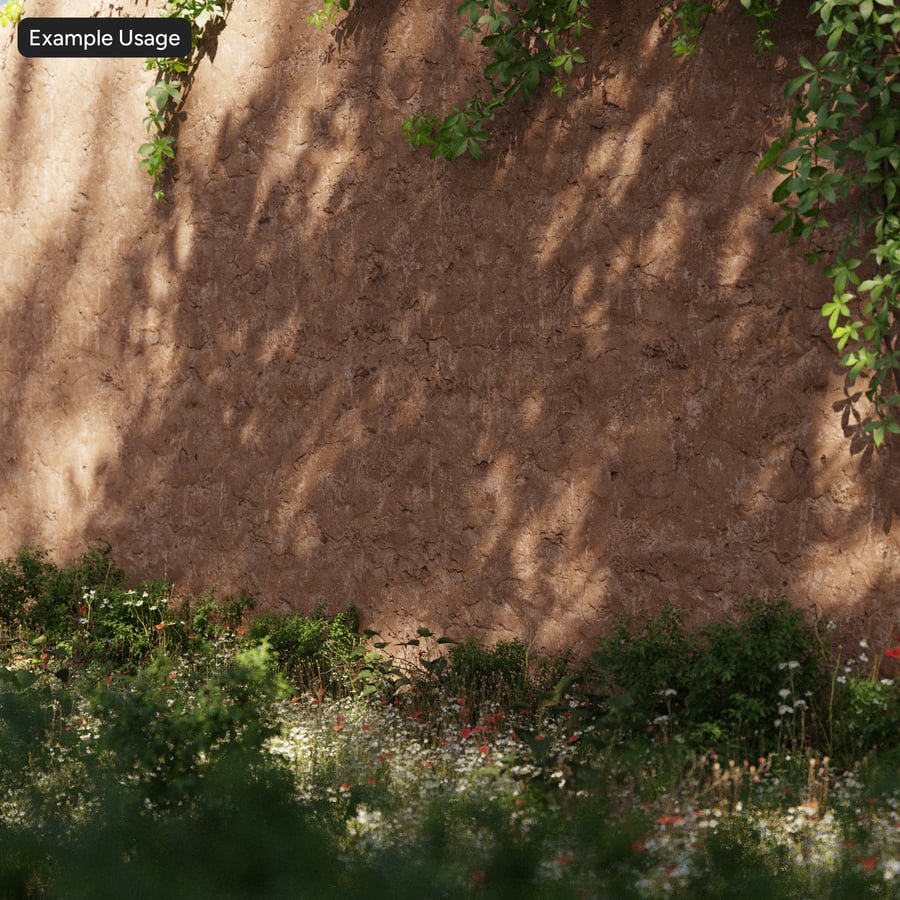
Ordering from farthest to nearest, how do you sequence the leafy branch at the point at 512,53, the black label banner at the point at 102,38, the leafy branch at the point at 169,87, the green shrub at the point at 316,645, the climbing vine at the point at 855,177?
the black label banner at the point at 102,38
the leafy branch at the point at 169,87
the green shrub at the point at 316,645
the leafy branch at the point at 512,53
the climbing vine at the point at 855,177

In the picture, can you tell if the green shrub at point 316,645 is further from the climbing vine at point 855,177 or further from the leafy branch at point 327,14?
the leafy branch at point 327,14

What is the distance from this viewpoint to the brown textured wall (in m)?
4.14

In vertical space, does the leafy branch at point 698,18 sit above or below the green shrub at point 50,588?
above

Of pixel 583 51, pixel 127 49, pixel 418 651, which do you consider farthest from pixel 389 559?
pixel 127 49

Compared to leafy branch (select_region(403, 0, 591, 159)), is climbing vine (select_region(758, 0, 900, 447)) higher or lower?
lower

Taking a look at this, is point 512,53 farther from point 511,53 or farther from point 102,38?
point 102,38

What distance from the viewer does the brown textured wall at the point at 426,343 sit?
13.6ft

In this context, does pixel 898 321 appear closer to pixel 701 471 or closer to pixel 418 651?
pixel 701 471

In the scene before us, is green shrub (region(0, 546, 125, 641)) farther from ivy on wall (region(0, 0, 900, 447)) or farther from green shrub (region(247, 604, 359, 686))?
ivy on wall (region(0, 0, 900, 447))

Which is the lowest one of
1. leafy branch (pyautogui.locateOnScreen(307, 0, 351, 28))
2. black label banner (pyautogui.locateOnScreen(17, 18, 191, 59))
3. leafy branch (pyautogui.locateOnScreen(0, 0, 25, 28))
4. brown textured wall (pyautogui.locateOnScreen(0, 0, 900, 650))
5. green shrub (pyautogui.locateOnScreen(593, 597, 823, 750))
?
green shrub (pyautogui.locateOnScreen(593, 597, 823, 750))

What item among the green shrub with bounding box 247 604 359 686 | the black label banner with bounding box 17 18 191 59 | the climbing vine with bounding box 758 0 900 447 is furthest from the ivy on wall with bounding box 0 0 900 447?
the green shrub with bounding box 247 604 359 686

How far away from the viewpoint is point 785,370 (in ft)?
13.4

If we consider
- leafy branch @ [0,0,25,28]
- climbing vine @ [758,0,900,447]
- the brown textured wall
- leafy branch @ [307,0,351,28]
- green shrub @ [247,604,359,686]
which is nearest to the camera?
climbing vine @ [758,0,900,447]

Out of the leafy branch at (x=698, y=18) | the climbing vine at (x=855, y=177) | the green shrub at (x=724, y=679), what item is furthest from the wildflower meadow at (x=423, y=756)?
the leafy branch at (x=698, y=18)
